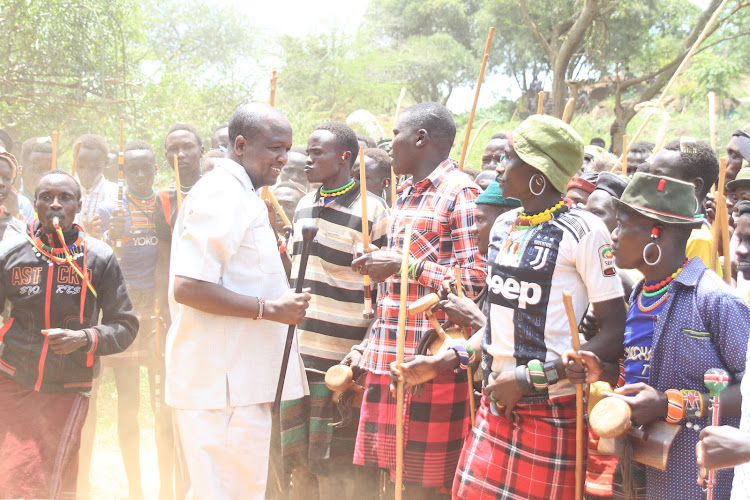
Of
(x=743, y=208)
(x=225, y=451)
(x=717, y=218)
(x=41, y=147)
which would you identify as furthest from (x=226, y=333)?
(x=41, y=147)

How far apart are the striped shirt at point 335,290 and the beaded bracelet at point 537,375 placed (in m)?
1.67

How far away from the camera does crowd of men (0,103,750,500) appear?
3041mm

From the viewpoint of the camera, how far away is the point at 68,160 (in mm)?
13344

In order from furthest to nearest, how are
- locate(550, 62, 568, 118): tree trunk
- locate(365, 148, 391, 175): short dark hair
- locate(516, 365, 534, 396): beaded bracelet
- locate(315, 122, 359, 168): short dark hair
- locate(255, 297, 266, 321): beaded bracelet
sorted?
1. locate(550, 62, 568, 118): tree trunk
2. locate(365, 148, 391, 175): short dark hair
3. locate(315, 122, 359, 168): short dark hair
4. locate(255, 297, 266, 321): beaded bracelet
5. locate(516, 365, 534, 396): beaded bracelet

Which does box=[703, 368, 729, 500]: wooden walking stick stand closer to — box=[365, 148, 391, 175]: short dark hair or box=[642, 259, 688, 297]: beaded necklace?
box=[642, 259, 688, 297]: beaded necklace

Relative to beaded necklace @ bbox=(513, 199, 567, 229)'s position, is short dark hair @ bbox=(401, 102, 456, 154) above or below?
above

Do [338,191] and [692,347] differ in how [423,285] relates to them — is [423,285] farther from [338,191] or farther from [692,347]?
[692,347]

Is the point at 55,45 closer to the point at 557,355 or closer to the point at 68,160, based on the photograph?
the point at 68,160

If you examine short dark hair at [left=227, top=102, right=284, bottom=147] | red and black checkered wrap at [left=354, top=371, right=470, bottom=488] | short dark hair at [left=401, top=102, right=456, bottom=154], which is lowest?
red and black checkered wrap at [left=354, top=371, right=470, bottom=488]

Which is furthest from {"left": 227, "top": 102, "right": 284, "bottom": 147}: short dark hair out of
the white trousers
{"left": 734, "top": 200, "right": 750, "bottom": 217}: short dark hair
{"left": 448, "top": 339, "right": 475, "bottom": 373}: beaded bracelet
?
{"left": 734, "top": 200, "right": 750, "bottom": 217}: short dark hair

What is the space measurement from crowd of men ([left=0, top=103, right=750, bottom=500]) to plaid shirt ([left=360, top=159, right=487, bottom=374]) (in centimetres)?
1

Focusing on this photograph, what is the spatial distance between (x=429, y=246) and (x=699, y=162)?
5.10ft

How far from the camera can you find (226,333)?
345 cm

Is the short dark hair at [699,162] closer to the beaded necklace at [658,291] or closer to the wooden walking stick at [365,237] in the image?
the beaded necklace at [658,291]
